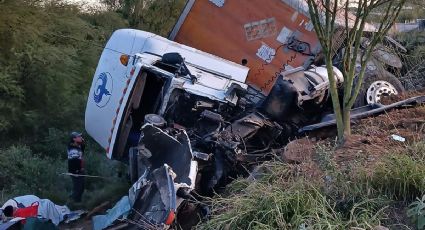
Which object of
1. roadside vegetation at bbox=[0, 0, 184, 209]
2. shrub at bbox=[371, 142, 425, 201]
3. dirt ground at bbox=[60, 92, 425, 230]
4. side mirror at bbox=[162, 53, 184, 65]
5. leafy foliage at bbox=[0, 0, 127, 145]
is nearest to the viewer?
shrub at bbox=[371, 142, 425, 201]

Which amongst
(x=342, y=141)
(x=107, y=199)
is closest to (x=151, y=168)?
(x=342, y=141)

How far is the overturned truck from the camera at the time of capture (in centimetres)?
664

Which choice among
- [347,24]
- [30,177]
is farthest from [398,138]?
[30,177]

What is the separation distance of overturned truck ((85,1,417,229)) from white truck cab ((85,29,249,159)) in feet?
0.05

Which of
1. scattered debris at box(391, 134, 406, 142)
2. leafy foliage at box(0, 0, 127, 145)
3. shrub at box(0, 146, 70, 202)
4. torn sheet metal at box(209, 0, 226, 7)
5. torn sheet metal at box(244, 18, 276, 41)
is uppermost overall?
torn sheet metal at box(209, 0, 226, 7)

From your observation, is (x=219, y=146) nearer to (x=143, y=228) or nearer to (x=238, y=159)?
(x=238, y=159)

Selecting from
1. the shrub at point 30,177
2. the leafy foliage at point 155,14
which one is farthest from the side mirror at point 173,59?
the leafy foliage at point 155,14

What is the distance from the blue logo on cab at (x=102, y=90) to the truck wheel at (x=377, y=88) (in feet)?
10.5

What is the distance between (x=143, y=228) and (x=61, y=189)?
4.88 metres

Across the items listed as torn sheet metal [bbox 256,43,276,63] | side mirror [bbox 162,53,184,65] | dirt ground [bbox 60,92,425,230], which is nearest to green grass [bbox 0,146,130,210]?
side mirror [bbox 162,53,184,65]

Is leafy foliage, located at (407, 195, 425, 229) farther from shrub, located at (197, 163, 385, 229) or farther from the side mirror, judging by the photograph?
the side mirror

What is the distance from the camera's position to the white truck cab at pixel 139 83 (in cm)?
813

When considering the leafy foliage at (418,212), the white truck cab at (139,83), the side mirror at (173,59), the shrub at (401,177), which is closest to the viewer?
the leafy foliage at (418,212)

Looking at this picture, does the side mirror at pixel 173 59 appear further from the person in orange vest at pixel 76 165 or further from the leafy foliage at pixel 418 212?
the leafy foliage at pixel 418 212
